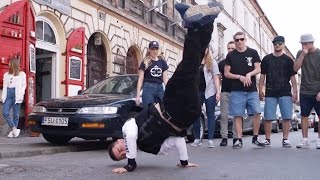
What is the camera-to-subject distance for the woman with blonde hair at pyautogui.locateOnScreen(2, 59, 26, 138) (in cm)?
1134

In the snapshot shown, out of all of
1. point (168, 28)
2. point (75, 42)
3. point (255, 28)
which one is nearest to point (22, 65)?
point (75, 42)

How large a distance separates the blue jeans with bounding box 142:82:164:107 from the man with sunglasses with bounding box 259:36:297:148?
2029 millimetres

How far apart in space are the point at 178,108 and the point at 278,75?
4.09 meters

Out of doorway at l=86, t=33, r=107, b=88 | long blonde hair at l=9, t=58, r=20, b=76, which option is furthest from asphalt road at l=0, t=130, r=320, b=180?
doorway at l=86, t=33, r=107, b=88

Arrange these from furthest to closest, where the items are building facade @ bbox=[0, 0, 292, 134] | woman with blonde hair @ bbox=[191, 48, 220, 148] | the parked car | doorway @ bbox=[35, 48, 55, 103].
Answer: doorway @ bbox=[35, 48, 55, 103], building facade @ bbox=[0, 0, 292, 134], woman with blonde hair @ bbox=[191, 48, 220, 148], the parked car

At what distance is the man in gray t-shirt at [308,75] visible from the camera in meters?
8.91

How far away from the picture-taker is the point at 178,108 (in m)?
5.61

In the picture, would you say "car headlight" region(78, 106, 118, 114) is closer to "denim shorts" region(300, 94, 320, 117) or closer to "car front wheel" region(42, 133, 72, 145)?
"car front wheel" region(42, 133, 72, 145)

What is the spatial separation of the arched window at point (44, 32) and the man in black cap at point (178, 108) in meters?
9.64

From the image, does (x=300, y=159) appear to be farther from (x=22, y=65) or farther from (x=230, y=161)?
(x=22, y=65)

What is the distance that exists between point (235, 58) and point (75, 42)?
782cm

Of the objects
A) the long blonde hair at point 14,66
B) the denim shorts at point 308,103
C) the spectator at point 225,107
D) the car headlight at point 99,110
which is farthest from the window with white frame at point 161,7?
the car headlight at point 99,110

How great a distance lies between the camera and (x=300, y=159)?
272 inches

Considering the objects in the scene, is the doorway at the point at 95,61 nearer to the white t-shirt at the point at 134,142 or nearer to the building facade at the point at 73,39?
the building facade at the point at 73,39
